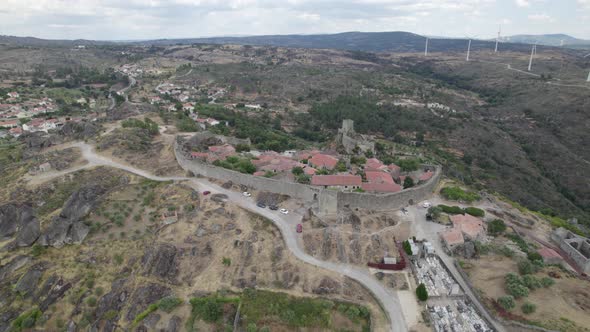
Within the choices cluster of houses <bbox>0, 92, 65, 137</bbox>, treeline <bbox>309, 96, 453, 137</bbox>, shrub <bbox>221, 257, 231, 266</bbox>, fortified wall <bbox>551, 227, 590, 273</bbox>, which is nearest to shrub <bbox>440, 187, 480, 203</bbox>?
fortified wall <bbox>551, 227, 590, 273</bbox>

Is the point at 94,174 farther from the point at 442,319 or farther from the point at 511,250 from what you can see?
the point at 511,250

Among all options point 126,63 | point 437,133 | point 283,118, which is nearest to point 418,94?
point 437,133

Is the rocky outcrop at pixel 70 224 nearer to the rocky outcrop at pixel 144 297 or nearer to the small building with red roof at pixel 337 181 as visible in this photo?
the rocky outcrop at pixel 144 297

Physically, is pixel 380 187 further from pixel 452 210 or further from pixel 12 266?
pixel 12 266

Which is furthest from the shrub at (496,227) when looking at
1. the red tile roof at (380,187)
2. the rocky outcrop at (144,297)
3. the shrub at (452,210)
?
the rocky outcrop at (144,297)

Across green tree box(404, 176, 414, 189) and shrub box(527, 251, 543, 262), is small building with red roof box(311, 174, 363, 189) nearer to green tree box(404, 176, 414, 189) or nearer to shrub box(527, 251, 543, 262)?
green tree box(404, 176, 414, 189)

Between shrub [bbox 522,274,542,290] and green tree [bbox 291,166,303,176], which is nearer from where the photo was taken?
shrub [bbox 522,274,542,290]

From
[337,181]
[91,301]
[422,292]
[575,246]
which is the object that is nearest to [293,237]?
[337,181]
